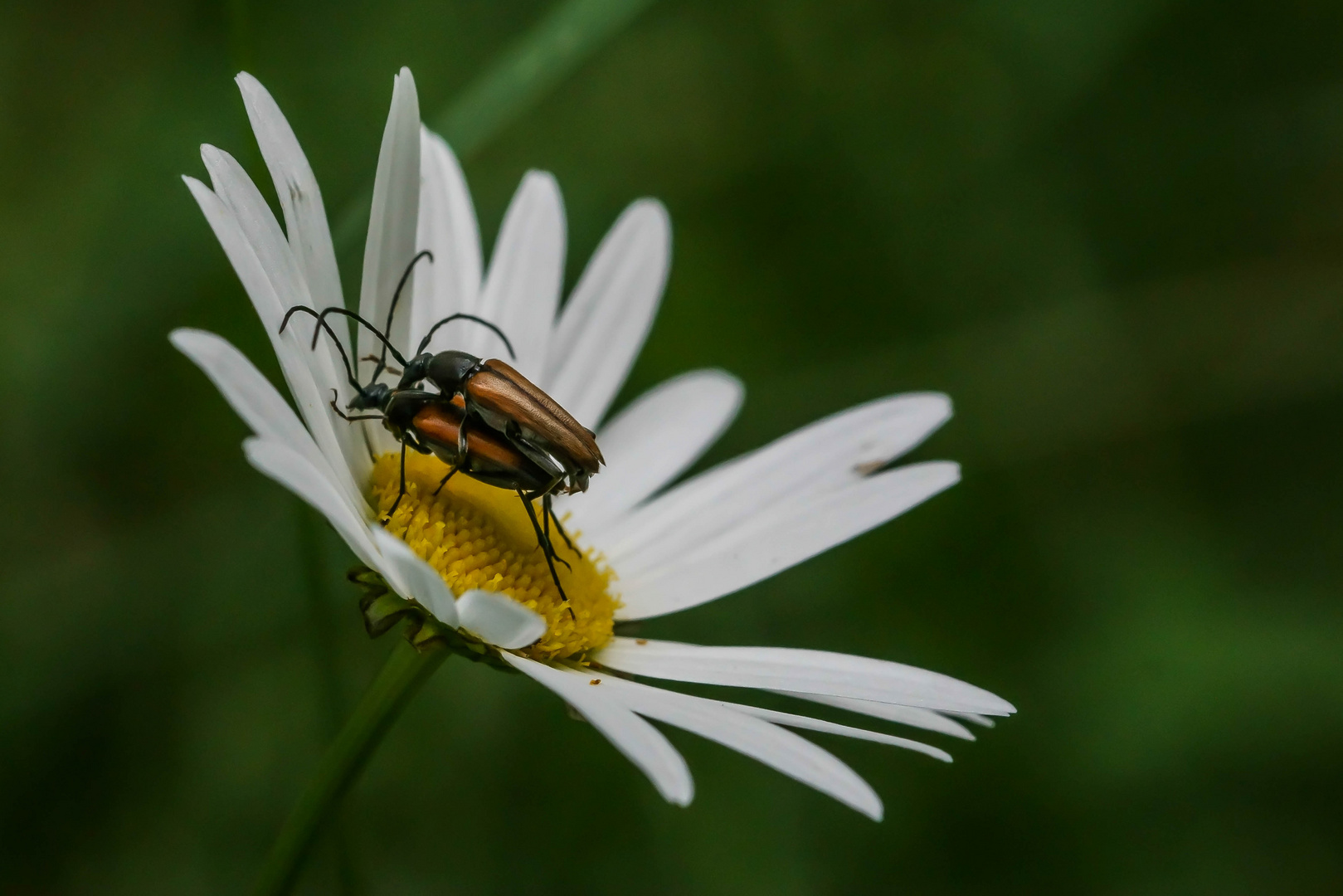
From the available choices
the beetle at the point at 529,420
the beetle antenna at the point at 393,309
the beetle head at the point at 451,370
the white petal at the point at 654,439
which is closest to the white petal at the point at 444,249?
the beetle antenna at the point at 393,309

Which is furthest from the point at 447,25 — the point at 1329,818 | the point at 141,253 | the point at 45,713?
the point at 1329,818

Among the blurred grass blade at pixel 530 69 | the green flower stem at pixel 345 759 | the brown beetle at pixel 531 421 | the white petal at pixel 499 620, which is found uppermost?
the blurred grass blade at pixel 530 69

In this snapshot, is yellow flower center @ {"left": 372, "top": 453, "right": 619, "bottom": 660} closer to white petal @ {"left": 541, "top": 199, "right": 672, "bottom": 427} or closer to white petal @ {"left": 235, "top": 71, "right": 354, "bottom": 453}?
white petal @ {"left": 235, "top": 71, "right": 354, "bottom": 453}

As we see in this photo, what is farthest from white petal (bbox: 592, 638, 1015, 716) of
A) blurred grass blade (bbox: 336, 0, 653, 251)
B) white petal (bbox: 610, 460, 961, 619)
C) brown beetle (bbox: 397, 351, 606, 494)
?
blurred grass blade (bbox: 336, 0, 653, 251)

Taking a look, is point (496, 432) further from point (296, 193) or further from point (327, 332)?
point (296, 193)

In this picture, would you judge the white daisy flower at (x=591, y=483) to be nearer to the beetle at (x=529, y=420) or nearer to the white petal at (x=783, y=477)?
the white petal at (x=783, y=477)

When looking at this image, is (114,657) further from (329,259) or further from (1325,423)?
(1325,423)
